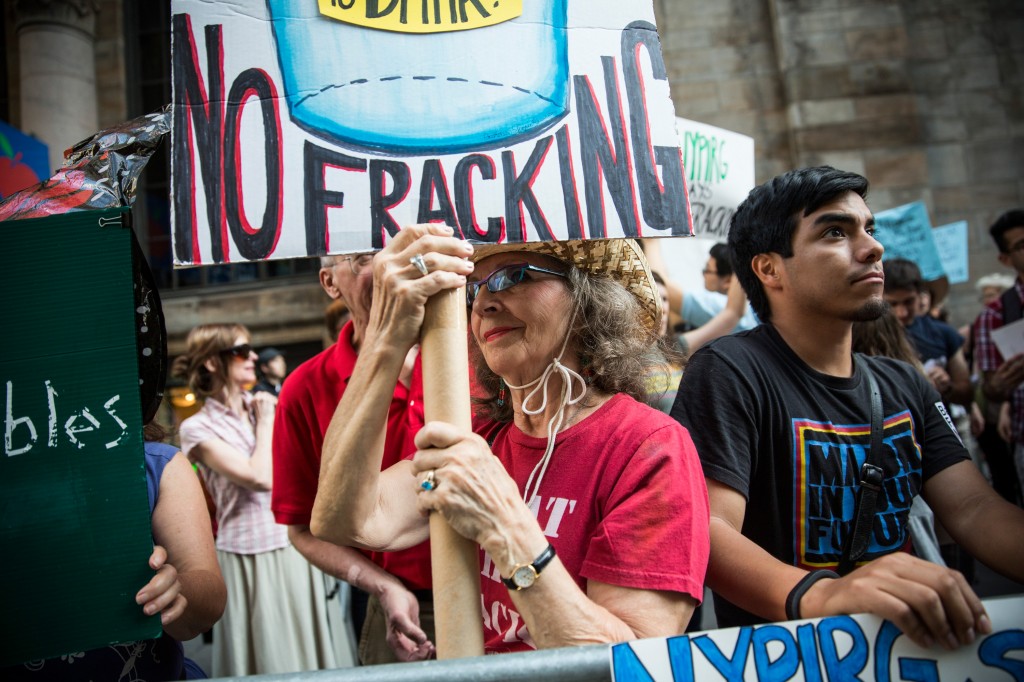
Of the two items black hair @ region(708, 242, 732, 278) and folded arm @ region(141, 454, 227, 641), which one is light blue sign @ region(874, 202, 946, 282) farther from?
folded arm @ region(141, 454, 227, 641)

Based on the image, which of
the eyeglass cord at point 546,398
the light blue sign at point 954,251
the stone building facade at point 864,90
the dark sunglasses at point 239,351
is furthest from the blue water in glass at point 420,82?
the stone building facade at point 864,90

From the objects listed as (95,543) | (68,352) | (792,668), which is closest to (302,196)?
(68,352)

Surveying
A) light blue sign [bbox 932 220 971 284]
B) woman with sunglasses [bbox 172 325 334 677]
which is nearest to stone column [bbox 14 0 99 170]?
woman with sunglasses [bbox 172 325 334 677]

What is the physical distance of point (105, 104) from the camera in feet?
35.8

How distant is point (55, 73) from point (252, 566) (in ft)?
28.6

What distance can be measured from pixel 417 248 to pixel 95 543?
82cm

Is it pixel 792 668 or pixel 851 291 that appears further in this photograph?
pixel 851 291

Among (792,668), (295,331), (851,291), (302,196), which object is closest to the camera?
(792,668)

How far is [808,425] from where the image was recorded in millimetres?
1890

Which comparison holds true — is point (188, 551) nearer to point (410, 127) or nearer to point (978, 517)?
point (410, 127)

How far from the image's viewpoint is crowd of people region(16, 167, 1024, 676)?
4.35 feet

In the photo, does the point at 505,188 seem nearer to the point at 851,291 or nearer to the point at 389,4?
the point at 389,4

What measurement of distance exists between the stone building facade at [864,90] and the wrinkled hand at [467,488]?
28.4ft

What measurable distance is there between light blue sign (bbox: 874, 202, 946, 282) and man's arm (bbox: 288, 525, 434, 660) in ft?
16.1
